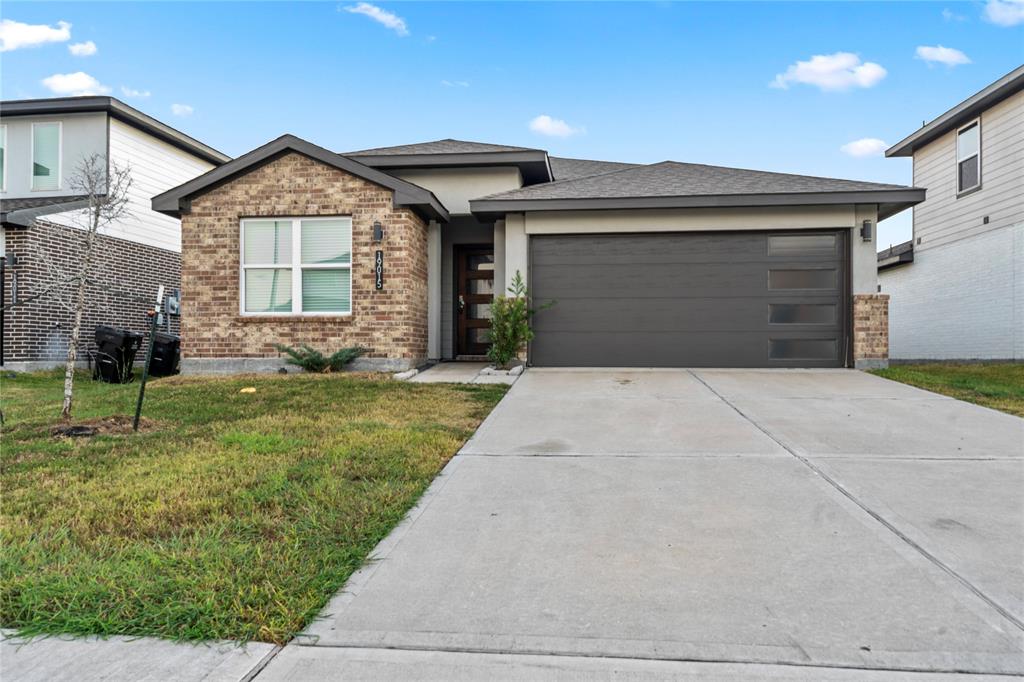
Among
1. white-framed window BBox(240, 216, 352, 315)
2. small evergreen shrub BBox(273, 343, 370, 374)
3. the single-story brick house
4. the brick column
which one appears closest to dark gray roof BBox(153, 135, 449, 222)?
the single-story brick house

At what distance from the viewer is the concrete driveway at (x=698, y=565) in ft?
6.78

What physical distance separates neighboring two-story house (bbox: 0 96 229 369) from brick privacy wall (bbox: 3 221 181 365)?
0.02 m

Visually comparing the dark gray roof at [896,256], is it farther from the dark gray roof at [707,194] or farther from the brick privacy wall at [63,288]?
the brick privacy wall at [63,288]

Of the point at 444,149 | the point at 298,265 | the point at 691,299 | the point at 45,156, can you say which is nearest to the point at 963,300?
the point at 691,299

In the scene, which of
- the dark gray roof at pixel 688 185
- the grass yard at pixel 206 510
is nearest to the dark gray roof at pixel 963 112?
the dark gray roof at pixel 688 185

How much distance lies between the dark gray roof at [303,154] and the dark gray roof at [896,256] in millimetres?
14076

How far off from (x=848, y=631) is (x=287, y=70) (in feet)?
50.9

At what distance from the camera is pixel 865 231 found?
10.2m

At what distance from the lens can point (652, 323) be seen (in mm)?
10680

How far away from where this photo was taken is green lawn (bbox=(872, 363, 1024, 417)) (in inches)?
284

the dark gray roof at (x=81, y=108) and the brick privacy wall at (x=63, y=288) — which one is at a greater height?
the dark gray roof at (x=81, y=108)

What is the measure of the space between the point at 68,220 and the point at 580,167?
11.8 m

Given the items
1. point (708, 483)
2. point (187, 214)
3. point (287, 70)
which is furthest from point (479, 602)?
point (287, 70)

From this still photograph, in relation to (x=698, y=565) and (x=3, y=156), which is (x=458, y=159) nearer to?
(x=698, y=565)
